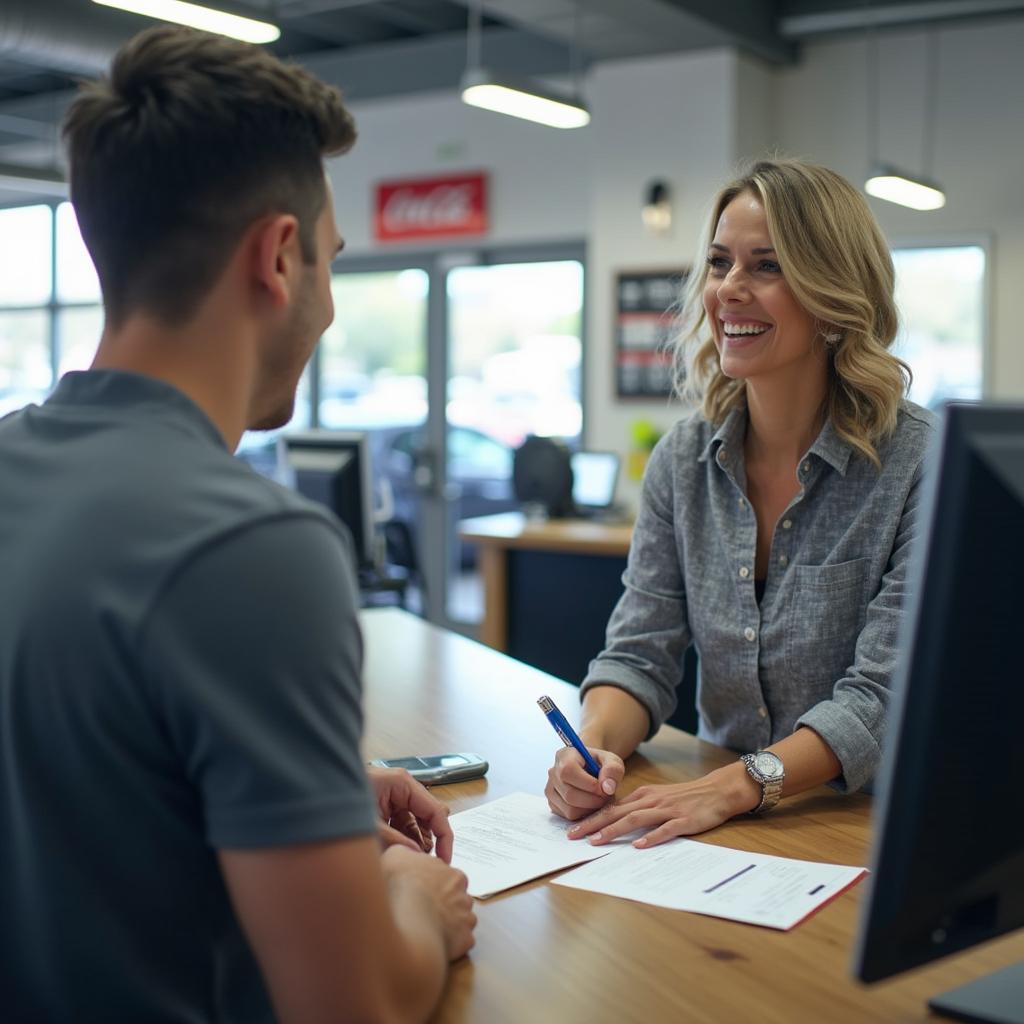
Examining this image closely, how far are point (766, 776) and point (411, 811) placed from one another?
0.44m

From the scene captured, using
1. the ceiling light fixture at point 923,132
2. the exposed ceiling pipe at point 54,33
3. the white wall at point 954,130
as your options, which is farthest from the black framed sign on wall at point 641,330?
the exposed ceiling pipe at point 54,33

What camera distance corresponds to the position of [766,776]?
1503 millimetres

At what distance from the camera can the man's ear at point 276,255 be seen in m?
0.95

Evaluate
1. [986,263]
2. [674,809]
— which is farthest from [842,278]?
[986,263]

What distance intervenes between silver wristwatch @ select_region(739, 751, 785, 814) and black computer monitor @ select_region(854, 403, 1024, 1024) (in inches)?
23.2

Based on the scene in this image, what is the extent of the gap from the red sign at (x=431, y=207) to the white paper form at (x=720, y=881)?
6.20 metres

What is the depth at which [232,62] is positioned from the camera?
0.95 m

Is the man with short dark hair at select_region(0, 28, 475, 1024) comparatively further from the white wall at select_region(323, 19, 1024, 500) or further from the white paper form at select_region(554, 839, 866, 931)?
the white wall at select_region(323, 19, 1024, 500)

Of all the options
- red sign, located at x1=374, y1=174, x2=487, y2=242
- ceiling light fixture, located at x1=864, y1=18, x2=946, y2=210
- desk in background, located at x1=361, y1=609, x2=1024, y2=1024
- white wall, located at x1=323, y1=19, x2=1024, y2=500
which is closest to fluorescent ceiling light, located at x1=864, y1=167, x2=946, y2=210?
ceiling light fixture, located at x1=864, y1=18, x2=946, y2=210

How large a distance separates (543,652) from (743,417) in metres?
3.08

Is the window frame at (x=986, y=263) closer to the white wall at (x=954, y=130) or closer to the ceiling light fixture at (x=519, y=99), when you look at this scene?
the white wall at (x=954, y=130)

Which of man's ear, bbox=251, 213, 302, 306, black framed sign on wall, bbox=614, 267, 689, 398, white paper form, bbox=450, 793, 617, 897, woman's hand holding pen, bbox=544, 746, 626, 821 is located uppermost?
black framed sign on wall, bbox=614, 267, 689, 398

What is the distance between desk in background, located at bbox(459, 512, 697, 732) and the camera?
4.80 metres

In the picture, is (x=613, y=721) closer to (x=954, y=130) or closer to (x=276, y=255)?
(x=276, y=255)
